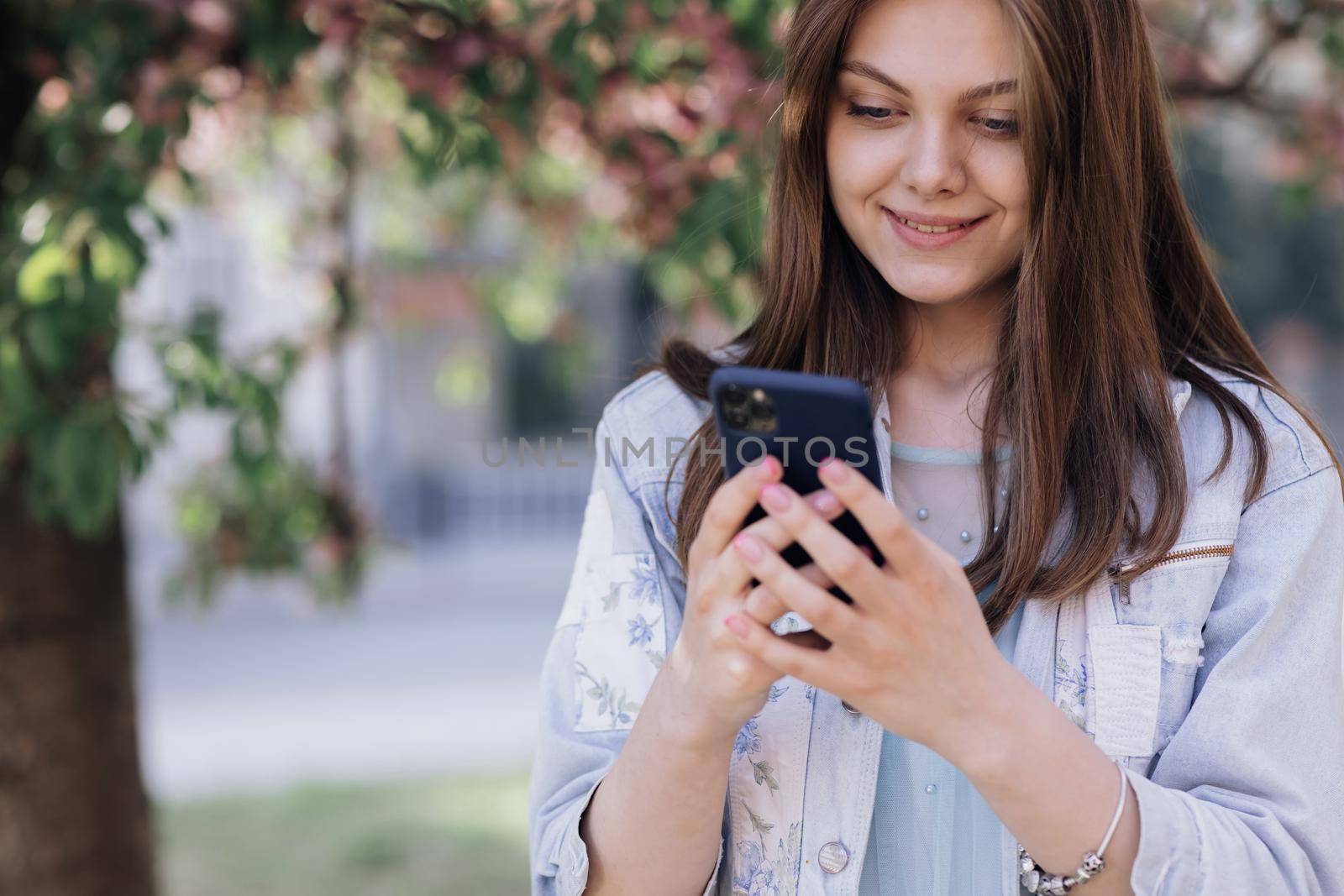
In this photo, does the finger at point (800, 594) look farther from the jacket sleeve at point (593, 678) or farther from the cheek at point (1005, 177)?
the cheek at point (1005, 177)

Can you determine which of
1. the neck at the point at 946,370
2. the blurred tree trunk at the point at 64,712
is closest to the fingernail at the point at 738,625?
the neck at the point at 946,370

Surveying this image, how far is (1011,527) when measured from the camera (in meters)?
1.34

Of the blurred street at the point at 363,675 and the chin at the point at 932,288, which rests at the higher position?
the chin at the point at 932,288

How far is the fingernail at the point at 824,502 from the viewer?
1.02 m

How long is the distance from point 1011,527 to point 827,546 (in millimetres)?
424

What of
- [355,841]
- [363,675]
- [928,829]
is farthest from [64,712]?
[363,675]

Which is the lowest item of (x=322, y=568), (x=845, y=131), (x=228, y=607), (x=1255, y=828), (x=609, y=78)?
(x=228, y=607)

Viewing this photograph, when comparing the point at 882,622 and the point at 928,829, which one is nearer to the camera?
the point at 882,622

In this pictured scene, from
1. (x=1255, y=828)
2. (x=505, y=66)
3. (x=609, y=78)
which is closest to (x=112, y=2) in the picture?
(x=505, y=66)

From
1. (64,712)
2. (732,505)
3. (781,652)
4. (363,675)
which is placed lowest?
(363,675)

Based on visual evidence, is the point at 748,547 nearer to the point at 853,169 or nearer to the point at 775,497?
the point at 775,497

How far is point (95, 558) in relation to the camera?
2.75m

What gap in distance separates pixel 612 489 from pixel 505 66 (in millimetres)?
1134

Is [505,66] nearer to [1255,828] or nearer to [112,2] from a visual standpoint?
[112,2]
